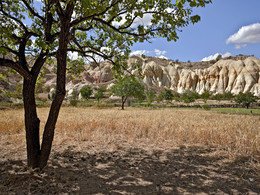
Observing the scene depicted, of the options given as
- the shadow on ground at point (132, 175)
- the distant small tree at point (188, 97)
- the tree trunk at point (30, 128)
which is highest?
the distant small tree at point (188, 97)

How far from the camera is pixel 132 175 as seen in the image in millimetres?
3715

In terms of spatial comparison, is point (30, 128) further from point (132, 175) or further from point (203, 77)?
point (203, 77)

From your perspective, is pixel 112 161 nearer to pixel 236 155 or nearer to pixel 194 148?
pixel 194 148

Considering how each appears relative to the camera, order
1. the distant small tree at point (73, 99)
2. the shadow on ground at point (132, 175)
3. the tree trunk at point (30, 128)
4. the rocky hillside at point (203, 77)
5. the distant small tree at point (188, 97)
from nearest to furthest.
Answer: the shadow on ground at point (132, 175), the tree trunk at point (30, 128), the distant small tree at point (73, 99), the distant small tree at point (188, 97), the rocky hillside at point (203, 77)

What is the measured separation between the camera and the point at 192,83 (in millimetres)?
97625

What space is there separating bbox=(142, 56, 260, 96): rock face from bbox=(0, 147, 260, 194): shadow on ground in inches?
3282

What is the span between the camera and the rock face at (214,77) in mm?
79756

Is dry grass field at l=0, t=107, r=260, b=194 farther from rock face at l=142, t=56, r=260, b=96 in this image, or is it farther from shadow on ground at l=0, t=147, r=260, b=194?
rock face at l=142, t=56, r=260, b=96

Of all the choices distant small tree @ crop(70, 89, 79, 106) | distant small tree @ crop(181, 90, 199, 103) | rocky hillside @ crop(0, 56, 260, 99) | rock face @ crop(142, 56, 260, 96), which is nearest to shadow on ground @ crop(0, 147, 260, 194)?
distant small tree @ crop(70, 89, 79, 106)

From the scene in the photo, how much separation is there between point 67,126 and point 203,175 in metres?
6.97

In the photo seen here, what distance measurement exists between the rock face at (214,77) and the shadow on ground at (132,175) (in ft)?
274

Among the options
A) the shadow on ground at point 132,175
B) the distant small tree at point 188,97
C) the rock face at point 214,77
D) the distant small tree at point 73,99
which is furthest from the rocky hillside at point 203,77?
the shadow on ground at point 132,175

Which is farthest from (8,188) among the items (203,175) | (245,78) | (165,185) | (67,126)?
(245,78)

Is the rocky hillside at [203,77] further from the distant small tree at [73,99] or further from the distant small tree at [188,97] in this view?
the distant small tree at [188,97]
